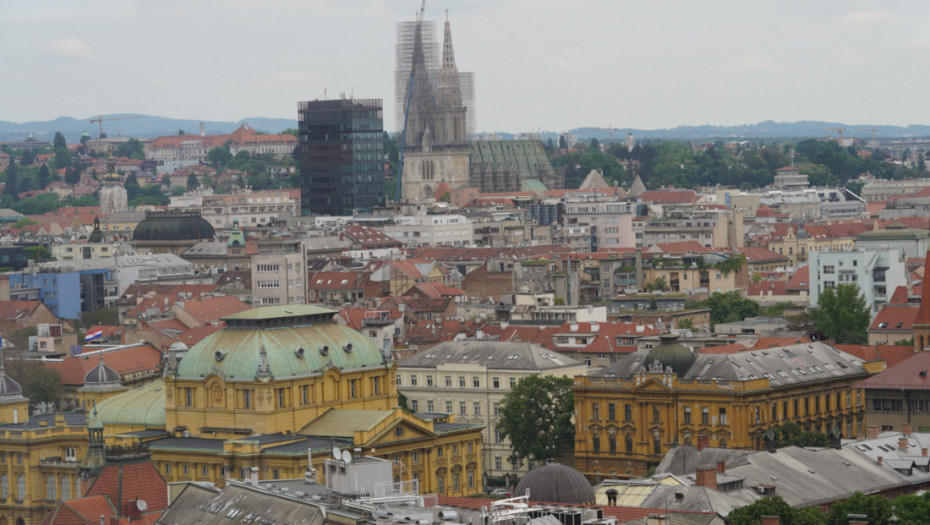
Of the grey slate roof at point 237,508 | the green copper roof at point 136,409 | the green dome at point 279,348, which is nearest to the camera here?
the grey slate roof at point 237,508

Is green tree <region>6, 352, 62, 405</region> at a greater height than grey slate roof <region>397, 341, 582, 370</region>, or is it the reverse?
grey slate roof <region>397, 341, 582, 370</region>

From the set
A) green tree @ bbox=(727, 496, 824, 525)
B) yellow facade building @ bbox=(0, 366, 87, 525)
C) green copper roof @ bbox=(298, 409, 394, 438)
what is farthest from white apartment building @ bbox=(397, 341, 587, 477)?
green tree @ bbox=(727, 496, 824, 525)

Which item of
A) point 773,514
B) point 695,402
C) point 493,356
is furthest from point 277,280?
point 773,514

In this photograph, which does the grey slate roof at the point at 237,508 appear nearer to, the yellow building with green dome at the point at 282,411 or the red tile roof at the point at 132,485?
the red tile roof at the point at 132,485

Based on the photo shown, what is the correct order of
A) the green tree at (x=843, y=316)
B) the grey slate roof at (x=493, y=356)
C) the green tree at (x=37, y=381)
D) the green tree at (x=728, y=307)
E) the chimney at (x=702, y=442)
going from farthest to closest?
the green tree at (x=728, y=307)
the green tree at (x=843, y=316)
the green tree at (x=37, y=381)
the grey slate roof at (x=493, y=356)
the chimney at (x=702, y=442)

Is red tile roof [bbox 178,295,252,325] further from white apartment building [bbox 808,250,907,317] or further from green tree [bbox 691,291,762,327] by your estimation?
white apartment building [bbox 808,250,907,317]

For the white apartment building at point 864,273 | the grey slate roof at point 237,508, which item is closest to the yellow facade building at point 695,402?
the grey slate roof at point 237,508

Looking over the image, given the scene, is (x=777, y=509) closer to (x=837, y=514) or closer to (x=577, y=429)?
(x=837, y=514)
